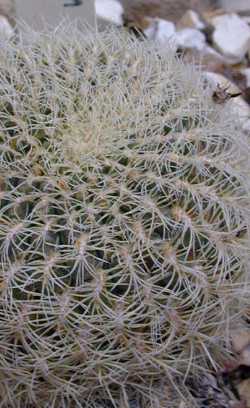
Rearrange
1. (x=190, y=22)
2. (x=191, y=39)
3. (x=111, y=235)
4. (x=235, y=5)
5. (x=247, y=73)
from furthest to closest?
(x=235, y=5), (x=190, y=22), (x=191, y=39), (x=247, y=73), (x=111, y=235)

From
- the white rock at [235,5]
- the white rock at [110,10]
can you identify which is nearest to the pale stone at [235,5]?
the white rock at [235,5]

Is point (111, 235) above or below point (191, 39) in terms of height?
above

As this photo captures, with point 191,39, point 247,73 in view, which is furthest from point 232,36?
point 247,73

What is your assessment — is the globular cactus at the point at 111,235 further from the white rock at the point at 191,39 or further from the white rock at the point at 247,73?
the white rock at the point at 191,39

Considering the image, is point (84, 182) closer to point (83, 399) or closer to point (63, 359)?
point (63, 359)

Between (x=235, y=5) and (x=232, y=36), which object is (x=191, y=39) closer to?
(x=232, y=36)

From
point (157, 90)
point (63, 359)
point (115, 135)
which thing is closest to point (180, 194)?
point (115, 135)

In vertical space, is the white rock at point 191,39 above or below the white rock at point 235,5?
below
